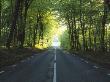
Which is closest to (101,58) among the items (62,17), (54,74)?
(54,74)

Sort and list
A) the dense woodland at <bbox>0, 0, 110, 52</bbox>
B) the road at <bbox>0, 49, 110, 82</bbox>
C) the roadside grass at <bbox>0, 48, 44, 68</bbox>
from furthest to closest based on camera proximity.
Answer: the dense woodland at <bbox>0, 0, 110, 52</bbox>
the roadside grass at <bbox>0, 48, 44, 68</bbox>
the road at <bbox>0, 49, 110, 82</bbox>

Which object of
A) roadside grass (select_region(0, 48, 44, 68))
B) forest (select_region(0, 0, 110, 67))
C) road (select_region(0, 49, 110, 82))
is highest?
forest (select_region(0, 0, 110, 67))

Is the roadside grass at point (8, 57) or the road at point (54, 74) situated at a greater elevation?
the roadside grass at point (8, 57)

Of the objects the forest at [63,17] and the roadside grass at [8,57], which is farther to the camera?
the forest at [63,17]

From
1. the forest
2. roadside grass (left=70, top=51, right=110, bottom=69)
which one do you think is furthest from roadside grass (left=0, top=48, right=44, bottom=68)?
roadside grass (left=70, top=51, right=110, bottom=69)

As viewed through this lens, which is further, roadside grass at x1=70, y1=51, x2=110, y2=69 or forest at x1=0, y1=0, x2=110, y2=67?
forest at x1=0, y1=0, x2=110, y2=67

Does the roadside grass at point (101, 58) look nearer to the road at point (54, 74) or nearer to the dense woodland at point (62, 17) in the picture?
the road at point (54, 74)

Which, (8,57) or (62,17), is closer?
(8,57)

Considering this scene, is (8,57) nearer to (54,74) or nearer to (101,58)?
(101,58)

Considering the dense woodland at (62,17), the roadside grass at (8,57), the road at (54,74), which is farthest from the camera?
the dense woodland at (62,17)

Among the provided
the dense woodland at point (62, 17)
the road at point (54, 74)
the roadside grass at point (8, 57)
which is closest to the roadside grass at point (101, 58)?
the road at point (54, 74)

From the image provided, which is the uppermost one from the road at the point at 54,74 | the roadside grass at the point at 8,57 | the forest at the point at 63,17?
the forest at the point at 63,17

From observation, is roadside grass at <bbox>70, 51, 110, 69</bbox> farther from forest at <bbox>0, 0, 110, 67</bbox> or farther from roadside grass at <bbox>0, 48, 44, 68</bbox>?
roadside grass at <bbox>0, 48, 44, 68</bbox>

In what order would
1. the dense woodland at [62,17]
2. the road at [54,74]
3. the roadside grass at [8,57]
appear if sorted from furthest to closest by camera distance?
the dense woodland at [62,17], the roadside grass at [8,57], the road at [54,74]
